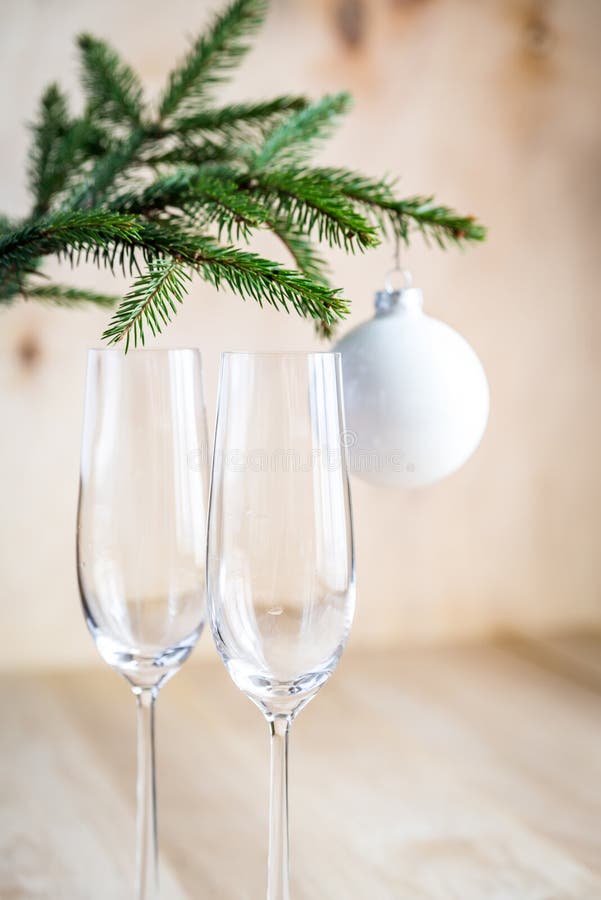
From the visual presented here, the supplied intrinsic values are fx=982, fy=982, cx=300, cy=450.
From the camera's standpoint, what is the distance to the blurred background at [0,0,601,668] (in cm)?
100

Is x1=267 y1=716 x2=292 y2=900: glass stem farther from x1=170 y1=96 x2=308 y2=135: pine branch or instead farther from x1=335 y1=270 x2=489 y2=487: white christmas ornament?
x1=170 y1=96 x2=308 y2=135: pine branch

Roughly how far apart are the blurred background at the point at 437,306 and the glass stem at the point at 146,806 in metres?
0.52

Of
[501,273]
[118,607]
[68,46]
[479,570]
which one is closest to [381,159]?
[501,273]

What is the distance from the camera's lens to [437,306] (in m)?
1.11

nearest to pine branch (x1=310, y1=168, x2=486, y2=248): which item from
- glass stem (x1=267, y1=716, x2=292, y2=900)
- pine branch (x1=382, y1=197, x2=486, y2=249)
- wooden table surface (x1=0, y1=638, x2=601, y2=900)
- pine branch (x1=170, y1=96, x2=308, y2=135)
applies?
pine branch (x1=382, y1=197, x2=486, y2=249)

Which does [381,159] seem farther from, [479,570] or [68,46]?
[479,570]

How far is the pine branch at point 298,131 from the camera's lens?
56 centimetres

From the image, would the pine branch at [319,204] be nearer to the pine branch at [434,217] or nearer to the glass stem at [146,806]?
the pine branch at [434,217]

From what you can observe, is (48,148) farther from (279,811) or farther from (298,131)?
(279,811)

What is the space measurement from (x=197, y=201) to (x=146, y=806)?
0.32 meters

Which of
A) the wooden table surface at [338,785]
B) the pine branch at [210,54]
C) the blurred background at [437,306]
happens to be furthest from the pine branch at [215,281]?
the blurred background at [437,306]

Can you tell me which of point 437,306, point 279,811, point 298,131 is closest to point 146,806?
point 279,811

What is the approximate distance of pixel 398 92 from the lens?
3.49 ft

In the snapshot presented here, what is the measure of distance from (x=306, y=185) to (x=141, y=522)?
0.19 m
